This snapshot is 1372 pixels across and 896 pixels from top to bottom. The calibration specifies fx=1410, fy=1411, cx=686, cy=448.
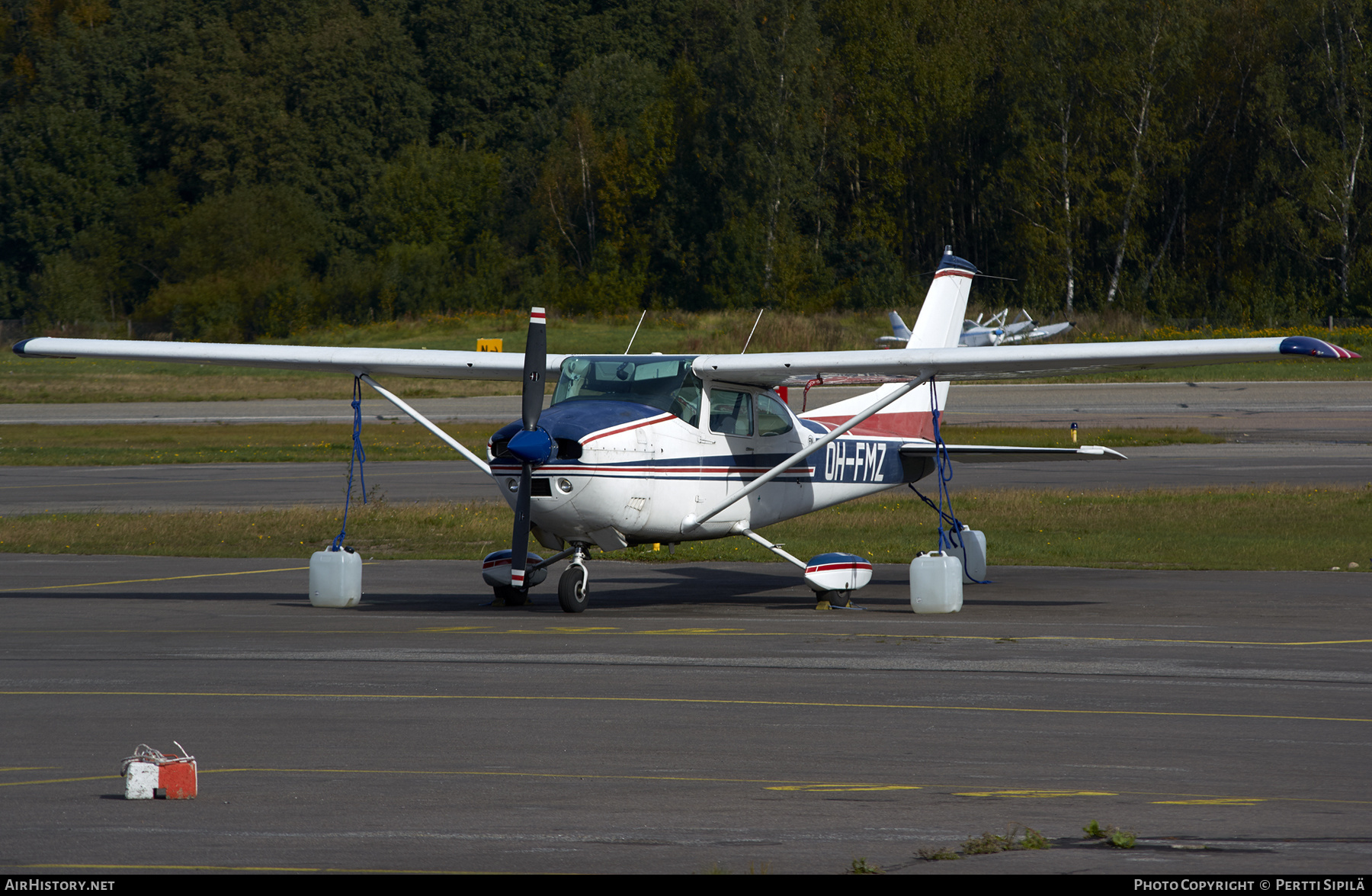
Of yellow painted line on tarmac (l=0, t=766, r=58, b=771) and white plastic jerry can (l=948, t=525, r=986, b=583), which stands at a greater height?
white plastic jerry can (l=948, t=525, r=986, b=583)

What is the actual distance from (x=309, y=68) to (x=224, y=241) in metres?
13.4

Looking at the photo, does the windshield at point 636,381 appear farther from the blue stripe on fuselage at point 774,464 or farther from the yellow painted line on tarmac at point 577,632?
the yellow painted line on tarmac at point 577,632

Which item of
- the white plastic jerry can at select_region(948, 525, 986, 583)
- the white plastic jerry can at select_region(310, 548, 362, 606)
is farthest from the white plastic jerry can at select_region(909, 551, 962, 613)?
the white plastic jerry can at select_region(310, 548, 362, 606)

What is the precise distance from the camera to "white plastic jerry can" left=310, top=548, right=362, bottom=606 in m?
15.4

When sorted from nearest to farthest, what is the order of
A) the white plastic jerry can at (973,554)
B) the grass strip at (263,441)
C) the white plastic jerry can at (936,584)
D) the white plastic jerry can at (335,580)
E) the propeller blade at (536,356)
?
the propeller blade at (536,356) → the white plastic jerry can at (936,584) → the white plastic jerry can at (335,580) → the white plastic jerry can at (973,554) → the grass strip at (263,441)

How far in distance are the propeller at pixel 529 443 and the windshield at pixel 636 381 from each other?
519 mm

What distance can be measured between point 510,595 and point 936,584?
4.64 metres

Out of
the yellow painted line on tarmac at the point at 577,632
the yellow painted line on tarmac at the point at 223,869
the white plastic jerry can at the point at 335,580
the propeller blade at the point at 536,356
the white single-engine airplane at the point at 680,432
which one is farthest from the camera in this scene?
the white plastic jerry can at the point at 335,580

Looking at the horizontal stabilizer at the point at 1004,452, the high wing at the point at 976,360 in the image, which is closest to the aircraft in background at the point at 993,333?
the horizontal stabilizer at the point at 1004,452

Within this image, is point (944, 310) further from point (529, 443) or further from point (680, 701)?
point (680, 701)

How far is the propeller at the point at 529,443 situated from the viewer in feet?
44.3

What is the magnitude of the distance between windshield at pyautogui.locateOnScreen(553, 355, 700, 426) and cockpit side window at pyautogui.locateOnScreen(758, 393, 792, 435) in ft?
3.72

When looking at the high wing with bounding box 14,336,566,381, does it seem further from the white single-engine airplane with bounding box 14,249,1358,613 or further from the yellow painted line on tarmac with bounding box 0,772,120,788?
the yellow painted line on tarmac with bounding box 0,772,120,788

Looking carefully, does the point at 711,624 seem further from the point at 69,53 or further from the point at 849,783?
the point at 69,53
